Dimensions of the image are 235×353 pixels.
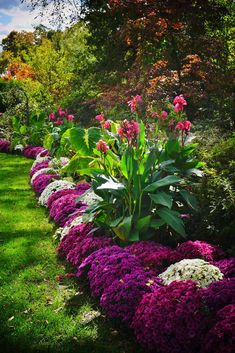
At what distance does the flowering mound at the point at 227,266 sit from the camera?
3861mm

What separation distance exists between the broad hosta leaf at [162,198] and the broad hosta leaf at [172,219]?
158mm

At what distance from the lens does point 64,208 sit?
6617 millimetres

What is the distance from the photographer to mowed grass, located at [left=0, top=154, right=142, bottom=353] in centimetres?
371

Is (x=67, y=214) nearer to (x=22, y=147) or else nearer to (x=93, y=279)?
(x=93, y=279)

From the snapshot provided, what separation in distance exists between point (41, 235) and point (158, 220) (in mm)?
2429

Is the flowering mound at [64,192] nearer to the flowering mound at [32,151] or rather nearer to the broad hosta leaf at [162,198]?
the broad hosta leaf at [162,198]

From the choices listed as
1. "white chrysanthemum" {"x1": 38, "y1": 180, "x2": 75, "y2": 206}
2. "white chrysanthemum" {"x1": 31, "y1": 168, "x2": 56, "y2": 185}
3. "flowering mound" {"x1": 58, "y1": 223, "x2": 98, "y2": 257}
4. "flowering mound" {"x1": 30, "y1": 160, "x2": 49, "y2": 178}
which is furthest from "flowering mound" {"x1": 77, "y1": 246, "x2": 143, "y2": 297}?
"flowering mound" {"x1": 30, "y1": 160, "x2": 49, "y2": 178}

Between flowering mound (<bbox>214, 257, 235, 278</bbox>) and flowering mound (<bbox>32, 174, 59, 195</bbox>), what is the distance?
5.25 meters

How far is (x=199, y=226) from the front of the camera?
15.9ft

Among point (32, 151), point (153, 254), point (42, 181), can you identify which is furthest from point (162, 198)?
point (32, 151)

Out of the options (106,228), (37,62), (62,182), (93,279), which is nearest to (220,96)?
(62,182)

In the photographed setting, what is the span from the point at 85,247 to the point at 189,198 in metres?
1.32

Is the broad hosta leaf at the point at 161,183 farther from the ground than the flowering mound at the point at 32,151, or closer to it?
farther from the ground

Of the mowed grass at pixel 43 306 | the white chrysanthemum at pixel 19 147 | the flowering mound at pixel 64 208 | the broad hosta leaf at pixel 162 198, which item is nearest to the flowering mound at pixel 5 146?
the white chrysanthemum at pixel 19 147
